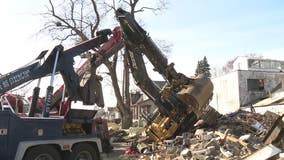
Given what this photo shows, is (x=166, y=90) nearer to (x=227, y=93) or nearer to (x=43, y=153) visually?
(x=43, y=153)

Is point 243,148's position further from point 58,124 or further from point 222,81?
point 222,81

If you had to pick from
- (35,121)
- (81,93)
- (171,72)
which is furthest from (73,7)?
(35,121)

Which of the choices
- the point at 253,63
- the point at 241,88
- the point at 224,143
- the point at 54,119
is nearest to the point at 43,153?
the point at 54,119

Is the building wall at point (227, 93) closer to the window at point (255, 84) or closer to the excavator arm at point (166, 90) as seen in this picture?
the window at point (255, 84)

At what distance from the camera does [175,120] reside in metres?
19.2

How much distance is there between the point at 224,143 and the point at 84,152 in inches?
205

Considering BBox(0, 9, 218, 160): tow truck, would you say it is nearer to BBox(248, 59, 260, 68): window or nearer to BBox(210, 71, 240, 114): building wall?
BBox(210, 71, 240, 114): building wall

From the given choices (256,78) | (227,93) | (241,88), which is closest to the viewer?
(241,88)

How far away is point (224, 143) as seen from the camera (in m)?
15.7

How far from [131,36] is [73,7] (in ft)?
83.1

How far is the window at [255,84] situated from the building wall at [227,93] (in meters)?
1.40

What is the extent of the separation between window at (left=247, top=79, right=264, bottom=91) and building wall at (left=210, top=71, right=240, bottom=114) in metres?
1.40

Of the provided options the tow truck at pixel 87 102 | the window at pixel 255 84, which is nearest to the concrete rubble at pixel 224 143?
the tow truck at pixel 87 102

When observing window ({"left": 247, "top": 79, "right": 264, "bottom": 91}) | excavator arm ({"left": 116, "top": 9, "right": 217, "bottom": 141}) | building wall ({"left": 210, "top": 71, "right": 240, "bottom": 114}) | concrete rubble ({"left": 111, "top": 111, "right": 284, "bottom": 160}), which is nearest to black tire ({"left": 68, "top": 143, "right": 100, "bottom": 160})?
concrete rubble ({"left": 111, "top": 111, "right": 284, "bottom": 160})
